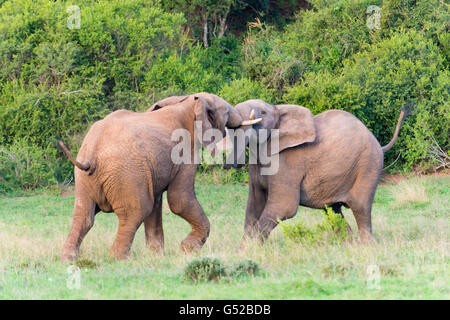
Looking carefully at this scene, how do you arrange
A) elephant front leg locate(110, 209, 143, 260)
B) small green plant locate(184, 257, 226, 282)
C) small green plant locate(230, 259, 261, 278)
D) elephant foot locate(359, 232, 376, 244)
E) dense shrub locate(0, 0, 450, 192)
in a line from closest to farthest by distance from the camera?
small green plant locate(184, 257, 226, 282) → small green plant locate(230, 259, 261, 278) → elephant front leg locate(110, 209, 143, 260) → elephant foot locate(359, 232, 376, 244) → dense shrub locate(0, 0, 450, 192)

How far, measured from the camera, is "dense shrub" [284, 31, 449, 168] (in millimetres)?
18344

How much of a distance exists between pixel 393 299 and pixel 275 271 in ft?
5.82

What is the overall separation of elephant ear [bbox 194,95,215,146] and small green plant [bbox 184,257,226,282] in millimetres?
2212

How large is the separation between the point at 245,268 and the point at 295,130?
2.61 m

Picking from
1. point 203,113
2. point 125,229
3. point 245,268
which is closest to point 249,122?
point 203,113

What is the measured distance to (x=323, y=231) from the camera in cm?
1032

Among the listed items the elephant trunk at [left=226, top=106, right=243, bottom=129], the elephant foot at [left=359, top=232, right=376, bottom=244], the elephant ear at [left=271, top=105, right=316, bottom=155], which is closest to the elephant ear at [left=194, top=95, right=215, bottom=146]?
the elephant trunk at [left=226, top=106, right=243, bottom=129]

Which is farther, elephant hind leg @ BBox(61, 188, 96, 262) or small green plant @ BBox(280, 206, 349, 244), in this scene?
small green plant @ BBox(280, 206, 349, 244)

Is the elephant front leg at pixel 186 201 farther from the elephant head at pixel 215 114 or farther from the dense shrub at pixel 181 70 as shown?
the dense shrub at pixel 181 70

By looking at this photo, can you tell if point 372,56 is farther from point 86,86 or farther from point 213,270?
point 213,270

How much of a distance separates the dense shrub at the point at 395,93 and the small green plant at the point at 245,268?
1016cm

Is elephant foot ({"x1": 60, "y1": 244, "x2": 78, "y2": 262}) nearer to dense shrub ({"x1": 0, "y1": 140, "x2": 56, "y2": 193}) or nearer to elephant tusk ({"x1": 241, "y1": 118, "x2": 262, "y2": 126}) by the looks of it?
elephant tusk ({"x1": 241, "y1": 118, "x2": 262, "y2": 126})

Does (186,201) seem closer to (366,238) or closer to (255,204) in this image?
(255,204)
